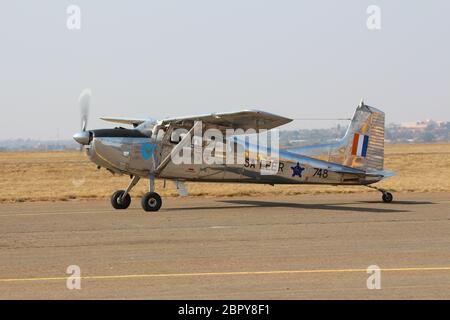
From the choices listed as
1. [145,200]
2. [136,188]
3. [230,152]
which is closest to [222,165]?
[230,152]

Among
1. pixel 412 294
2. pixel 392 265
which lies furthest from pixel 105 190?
pixel 412 294

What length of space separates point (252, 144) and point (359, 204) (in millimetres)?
3539

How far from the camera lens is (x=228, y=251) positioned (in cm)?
1148

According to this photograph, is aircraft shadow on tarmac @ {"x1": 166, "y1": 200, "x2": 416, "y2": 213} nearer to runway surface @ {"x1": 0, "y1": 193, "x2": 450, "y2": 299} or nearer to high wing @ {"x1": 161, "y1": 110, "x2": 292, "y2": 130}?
runway surface @ {"x1": 0, "y1": 193, "x2": 450, "y2": 299}

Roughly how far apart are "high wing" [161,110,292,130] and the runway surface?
225cm

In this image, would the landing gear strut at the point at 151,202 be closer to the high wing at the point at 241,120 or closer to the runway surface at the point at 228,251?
the runway surface at the point at 228,251

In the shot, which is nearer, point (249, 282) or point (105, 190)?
point (249, 282)

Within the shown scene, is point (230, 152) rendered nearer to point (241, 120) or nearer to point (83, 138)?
point (241, 120)

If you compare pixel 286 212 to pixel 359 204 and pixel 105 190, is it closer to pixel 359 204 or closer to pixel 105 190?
pixel 359 204

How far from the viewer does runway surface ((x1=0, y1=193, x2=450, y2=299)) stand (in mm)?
8422

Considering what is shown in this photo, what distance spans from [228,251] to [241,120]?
745 cm

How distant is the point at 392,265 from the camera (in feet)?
32.9

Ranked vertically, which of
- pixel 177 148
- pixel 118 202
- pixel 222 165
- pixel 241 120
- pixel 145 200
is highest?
pixel 241 120

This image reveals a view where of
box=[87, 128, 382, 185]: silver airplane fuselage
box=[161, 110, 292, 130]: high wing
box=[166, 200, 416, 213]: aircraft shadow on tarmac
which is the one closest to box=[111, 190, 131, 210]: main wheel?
box=[87, 128, 382, 185]: silver airplane fuselage
